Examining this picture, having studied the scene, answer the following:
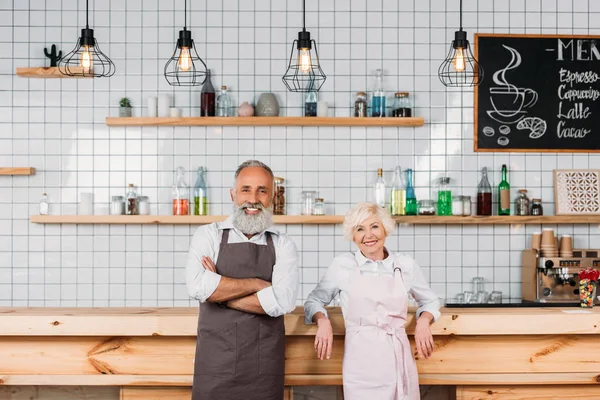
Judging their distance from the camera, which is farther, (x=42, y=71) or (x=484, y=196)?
(x=484, y=196)

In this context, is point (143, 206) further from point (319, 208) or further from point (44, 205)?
point (319, 208)

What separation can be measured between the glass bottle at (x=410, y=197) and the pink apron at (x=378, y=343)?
1.91 metres

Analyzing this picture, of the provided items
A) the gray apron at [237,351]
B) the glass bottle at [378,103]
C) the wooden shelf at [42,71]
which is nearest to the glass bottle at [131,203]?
the wooden shelf at [42,71]

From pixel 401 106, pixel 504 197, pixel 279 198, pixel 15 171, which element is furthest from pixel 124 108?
pixel 504 197

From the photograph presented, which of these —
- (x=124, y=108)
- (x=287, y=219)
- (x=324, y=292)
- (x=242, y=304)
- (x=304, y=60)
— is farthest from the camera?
(x=124, y=108)

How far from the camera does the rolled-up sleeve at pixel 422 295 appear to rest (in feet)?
9.46

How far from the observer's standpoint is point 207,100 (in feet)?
15.3

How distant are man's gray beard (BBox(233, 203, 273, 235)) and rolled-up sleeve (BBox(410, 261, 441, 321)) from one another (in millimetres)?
614

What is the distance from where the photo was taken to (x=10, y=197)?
4.76 m

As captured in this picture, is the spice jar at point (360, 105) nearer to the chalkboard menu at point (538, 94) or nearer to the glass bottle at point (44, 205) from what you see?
the chalkboard menu at point (538, 94)

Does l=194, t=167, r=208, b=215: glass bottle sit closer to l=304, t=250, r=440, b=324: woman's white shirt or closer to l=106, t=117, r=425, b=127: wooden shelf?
l=106, t=117, r=425, b=127: wooden shelf

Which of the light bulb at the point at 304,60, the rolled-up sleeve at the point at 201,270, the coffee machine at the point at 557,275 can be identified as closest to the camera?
the rolled-up sleeve at the point at 201,270

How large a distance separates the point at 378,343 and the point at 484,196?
2247 millimetres

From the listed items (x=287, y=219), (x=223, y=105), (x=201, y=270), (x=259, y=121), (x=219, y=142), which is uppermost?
(x=223, y=105)
